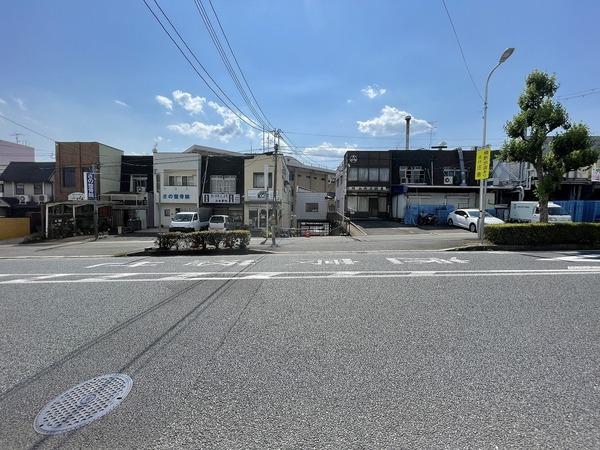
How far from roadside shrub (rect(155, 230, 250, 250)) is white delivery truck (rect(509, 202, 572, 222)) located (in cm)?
2065

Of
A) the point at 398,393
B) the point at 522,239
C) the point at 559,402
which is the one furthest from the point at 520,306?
the point at 522,239

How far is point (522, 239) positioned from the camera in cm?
1430

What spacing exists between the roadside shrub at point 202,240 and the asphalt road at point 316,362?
725 cm

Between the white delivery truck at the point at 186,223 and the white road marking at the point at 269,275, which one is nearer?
the white road marking at the point at 269,275

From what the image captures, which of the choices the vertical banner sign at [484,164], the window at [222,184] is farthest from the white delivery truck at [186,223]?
the vertical banner sign at [484,164]

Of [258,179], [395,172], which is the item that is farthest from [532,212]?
[258,179]

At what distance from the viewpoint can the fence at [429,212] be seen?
30.0 meters

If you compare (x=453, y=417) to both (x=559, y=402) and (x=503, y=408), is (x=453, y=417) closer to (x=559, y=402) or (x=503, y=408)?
(x=503, y=408)

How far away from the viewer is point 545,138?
49.1ft

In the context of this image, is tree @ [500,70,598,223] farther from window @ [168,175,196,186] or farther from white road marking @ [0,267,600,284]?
window @ [168,175,196,186]

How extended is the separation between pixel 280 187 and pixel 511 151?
19.6 metres

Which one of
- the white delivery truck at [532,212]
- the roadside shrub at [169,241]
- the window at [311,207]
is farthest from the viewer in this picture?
the window at [311,207]

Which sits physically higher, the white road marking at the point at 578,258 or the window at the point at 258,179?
the window at the point at 258,179

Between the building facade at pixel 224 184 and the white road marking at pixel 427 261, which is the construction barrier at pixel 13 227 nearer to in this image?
the building facade at pixel 224 184
